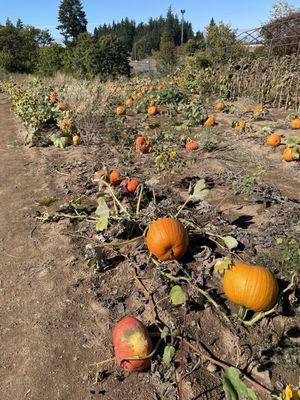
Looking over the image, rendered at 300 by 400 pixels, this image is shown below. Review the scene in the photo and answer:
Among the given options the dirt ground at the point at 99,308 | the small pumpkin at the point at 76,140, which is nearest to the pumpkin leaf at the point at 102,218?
the dirt ground at the point at 99,308

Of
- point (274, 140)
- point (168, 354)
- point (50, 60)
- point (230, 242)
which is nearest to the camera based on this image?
point (168, 354)

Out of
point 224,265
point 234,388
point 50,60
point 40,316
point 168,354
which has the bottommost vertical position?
point 40,316

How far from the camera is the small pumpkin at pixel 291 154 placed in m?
5.37

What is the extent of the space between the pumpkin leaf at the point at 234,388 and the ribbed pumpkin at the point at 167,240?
3.79 feet

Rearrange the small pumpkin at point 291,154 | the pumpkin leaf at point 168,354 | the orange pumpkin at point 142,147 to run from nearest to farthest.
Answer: the pumpkin leaf at point 168,354 → the small pumpkin at point 291,154 → the orange pumpkin at point 142,147

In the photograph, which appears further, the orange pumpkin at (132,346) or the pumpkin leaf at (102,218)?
the pumpkin leaf at (102,218)

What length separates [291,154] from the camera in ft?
17.8

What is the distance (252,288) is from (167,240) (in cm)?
74

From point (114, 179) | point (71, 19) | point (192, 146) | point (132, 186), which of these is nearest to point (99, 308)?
point (132, 186)

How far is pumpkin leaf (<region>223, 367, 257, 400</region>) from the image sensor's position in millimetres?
1724

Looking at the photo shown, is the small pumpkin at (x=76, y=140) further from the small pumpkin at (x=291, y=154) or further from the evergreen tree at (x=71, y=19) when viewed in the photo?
the evergreen tree at (x=71, y=19)

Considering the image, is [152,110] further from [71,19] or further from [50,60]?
[71,19]

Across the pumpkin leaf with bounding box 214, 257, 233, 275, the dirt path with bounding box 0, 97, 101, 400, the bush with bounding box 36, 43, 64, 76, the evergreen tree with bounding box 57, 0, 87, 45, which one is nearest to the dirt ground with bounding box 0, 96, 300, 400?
the dirt path with bounding box 0, 97, 101, 400

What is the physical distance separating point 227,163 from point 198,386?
12.7 ft
